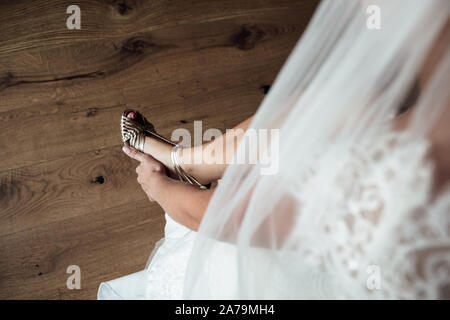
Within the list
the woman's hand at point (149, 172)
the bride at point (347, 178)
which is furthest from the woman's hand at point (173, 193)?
the bride at point (347, 178)

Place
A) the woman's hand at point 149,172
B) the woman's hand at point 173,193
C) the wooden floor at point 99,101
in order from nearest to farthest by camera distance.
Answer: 1. the woman's hand at point 173,193
2. the woman's hand at point 149,172
3. the wooden floor at point 99,101

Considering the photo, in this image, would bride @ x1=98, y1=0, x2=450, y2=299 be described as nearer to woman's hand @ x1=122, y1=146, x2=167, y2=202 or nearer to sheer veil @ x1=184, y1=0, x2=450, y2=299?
sheer veil @ x1=184, y1=0, x2=450, y2=299

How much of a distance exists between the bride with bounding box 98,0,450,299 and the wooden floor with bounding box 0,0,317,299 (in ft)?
1.80

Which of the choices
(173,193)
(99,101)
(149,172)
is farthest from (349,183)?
(99,101)

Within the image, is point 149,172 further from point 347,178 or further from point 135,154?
Answer: point 347,178

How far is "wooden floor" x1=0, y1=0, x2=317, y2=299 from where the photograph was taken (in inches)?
40.5

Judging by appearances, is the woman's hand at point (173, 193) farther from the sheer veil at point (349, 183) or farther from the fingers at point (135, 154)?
the sheer veil at point (349, 183)

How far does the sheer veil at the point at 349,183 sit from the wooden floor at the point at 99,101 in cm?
55

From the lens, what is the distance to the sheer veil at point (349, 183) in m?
0.42

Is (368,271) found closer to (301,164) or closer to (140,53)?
(301,164)

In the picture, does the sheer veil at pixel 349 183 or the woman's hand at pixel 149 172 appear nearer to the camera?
the sheer veil at pixel 349 183

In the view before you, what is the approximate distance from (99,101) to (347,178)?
917 millimetres

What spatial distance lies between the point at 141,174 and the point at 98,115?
1.02 ft

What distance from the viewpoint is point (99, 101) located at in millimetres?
1182
